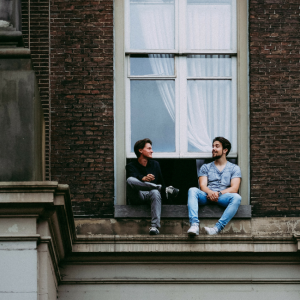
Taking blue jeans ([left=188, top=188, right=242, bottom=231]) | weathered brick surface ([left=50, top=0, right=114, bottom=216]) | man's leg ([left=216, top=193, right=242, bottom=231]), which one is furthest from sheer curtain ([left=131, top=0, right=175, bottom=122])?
man's leg ([left=216, top=193, right=242, bottom=231])

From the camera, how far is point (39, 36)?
11008 mm

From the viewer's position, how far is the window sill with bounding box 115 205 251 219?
34.1ft

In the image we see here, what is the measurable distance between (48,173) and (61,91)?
1358mm

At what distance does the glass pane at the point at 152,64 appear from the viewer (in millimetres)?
11250

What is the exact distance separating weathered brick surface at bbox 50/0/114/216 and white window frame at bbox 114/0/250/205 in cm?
23

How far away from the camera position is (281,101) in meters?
10.8

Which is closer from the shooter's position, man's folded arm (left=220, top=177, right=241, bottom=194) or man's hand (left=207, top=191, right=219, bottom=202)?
man's hand (left=207, top=191, right=219, bottom=202)

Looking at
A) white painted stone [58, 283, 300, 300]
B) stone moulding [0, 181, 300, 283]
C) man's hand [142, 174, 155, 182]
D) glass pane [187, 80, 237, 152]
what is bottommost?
white painted stone [58, 283, 300, 300]

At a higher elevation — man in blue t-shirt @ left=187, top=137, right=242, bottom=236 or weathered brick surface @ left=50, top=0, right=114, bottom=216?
weathered brick surface @ left=50, top=0, right=114, bottom=216

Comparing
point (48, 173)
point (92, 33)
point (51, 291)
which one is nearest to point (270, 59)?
point (92, 33)

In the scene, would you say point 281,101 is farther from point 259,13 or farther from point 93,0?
point 93,0

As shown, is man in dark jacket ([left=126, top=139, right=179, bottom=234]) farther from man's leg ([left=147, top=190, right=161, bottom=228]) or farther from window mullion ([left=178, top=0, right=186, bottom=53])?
window mullion ([left=178, top=0, right=186, bottom=53])

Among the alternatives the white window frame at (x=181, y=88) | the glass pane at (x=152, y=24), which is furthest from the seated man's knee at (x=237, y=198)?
the glass pane at (x=152, y=24)

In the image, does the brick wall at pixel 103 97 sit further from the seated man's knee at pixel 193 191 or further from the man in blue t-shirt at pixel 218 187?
the seated man's knee at pixel 193 191
